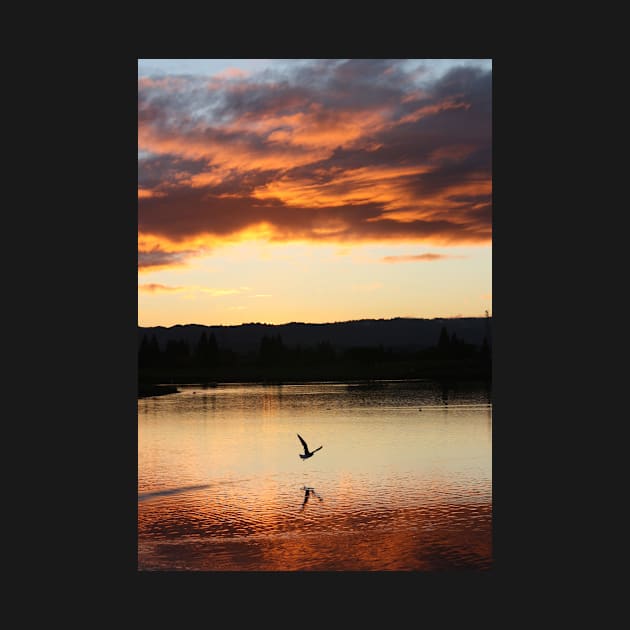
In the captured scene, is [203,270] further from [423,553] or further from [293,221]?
[423,553]

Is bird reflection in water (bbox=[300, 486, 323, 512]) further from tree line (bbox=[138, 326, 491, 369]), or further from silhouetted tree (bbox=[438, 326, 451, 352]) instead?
tree line (bbox=[138, 326, 491, 369])

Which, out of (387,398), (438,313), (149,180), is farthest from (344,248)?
(387,398)

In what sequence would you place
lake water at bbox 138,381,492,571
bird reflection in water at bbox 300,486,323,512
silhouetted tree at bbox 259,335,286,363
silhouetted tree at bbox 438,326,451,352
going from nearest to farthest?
lake water at bbox 138,381,492,571, bird reflection in water at bbox 300,486,323,512, silhouetted tree at bbox 438,326,451,352, silhouetted tree at bbox 259,335,286,363

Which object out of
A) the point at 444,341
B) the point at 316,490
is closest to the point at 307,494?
the point at 316,490

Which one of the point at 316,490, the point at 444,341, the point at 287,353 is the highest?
the point at 444,341

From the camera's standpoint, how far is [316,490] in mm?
26438

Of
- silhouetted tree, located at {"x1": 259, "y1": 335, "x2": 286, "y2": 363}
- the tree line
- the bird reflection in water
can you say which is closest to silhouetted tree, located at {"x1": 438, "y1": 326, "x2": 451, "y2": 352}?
the tree line

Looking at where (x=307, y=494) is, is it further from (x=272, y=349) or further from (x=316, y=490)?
(x=272, y=349)

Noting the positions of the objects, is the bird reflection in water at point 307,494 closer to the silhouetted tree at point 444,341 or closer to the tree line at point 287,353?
the silhouetted tree at point 444,341

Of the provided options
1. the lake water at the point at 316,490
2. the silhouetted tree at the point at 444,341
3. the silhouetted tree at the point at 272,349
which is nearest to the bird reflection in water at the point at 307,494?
the lake water at the point at 316,490

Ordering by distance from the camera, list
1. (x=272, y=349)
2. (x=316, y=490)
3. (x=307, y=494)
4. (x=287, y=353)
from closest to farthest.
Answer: (x=307, y=494)
(x=316, y=490)
(x=272, y=349)
(x=287, y=353)

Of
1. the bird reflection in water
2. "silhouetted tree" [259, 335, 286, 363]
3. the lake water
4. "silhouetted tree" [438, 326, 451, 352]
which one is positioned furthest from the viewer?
"silhouetted tree" [259, 335, 286, 363]

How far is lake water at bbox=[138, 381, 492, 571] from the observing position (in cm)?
1853

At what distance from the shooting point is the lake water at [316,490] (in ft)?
60.8
